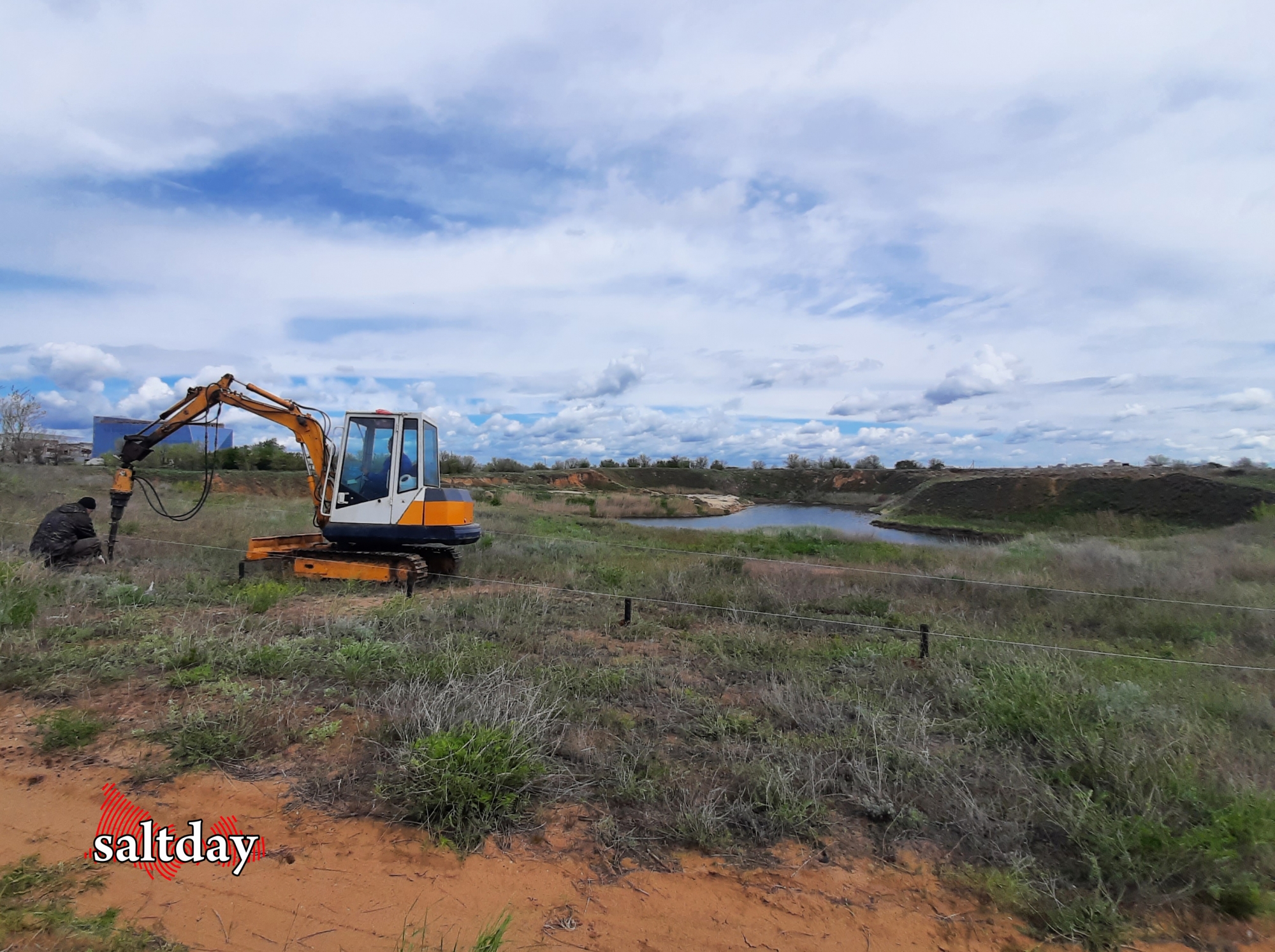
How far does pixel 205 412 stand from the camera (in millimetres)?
11023

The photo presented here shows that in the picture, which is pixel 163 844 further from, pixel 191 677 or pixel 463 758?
pixel 191 677

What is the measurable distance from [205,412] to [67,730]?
808 cm

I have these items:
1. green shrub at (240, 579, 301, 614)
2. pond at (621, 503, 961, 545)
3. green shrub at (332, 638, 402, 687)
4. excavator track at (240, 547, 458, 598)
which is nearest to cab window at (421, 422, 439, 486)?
excavator track at (240, 547, 458, 598)

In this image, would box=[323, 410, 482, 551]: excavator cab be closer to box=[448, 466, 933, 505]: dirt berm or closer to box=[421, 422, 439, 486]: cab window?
box=[421, 422, 439, 486]: cab window

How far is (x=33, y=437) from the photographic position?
32.8 metres

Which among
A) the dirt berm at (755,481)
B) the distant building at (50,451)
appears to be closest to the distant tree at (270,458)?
the distant building at (50,451)

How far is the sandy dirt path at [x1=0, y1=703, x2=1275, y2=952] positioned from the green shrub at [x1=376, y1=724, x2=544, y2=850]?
150 millimetres

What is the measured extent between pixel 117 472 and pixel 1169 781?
46.5 feet

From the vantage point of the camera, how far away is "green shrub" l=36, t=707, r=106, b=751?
4.34m

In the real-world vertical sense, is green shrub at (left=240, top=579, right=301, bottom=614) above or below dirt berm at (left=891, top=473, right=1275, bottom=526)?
below

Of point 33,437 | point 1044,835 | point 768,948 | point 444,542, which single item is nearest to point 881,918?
point 768,948

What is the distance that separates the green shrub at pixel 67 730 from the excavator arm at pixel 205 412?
263 inches

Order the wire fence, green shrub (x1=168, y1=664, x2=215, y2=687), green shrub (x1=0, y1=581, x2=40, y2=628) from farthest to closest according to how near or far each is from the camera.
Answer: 1. the wire fence
2. green shrub (x1=0, y1=581, x2=40, y2=628)
3. green shrub (x1=168, y1=664, x2=215, y2=687)

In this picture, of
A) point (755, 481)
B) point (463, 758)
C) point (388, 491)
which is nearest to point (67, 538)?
point (388, 491)
